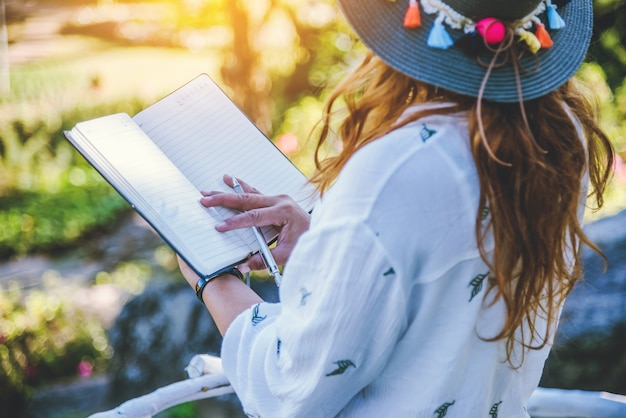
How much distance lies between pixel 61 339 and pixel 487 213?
3.92 m

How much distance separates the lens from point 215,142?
1.44m

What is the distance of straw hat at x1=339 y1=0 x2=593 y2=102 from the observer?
961 millimetres

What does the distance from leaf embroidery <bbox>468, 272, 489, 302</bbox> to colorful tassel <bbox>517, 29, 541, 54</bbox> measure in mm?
300

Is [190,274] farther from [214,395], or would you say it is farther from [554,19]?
[554,19]

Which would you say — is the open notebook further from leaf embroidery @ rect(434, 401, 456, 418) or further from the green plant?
the green plant

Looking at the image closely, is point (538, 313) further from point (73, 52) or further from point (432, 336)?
point (73, 52)

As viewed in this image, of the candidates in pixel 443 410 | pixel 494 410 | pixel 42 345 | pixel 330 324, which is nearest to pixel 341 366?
pixel 330 324

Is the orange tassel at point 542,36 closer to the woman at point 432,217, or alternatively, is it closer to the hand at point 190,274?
the woman at point 432,217

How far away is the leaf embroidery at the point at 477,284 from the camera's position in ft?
3.26

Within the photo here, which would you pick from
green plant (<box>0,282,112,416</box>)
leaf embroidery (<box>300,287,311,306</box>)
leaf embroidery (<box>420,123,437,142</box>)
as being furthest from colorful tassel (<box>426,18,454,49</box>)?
green plant (<box>0,282,112,416</box>)

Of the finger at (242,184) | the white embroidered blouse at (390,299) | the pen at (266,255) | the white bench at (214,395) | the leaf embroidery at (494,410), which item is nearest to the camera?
the white embroidered blouse at (390,299)

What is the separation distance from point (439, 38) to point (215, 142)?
1.96 feet

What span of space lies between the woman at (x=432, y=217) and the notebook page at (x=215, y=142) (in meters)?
0.33

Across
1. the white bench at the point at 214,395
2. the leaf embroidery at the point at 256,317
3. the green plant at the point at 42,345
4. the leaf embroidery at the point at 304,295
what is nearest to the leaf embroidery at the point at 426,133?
the leaf embroidery at the point at 304,295
